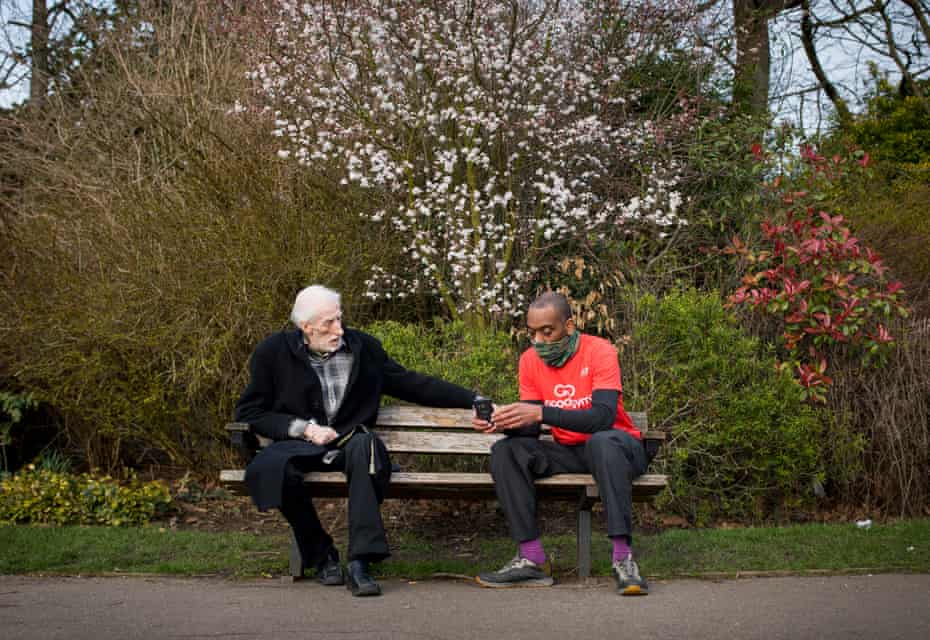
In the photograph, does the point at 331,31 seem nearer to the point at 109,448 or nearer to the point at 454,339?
the point at 454,339

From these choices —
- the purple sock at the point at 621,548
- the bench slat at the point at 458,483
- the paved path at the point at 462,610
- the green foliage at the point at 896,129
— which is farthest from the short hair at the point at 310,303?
the green foliage at the point at 896,129

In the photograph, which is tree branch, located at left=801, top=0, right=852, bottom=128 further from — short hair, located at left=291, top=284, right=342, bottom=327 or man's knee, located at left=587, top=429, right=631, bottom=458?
short hair, located at left=291, top=284, right=342, bottom=327

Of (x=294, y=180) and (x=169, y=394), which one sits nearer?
(x=169, y=394)

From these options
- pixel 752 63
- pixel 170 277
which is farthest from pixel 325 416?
pixel 752 63

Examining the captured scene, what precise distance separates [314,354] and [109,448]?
12.9ft

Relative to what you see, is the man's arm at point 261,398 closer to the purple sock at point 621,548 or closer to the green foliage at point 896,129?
the purple sock at point 621,548

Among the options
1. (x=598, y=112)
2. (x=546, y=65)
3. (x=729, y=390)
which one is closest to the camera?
(x=729, y=390)

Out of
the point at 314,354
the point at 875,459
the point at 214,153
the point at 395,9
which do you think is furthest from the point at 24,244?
the point at 875,459

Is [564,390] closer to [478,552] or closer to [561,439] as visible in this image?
[561,439]

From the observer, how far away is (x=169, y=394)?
7457mm

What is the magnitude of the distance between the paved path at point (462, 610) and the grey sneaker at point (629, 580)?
0.21 ft

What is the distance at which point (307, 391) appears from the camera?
204 inches

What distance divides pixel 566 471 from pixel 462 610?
1038 millimetres

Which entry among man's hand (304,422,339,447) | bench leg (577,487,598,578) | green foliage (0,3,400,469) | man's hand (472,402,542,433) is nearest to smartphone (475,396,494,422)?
man's hand (472,402,542,433)
